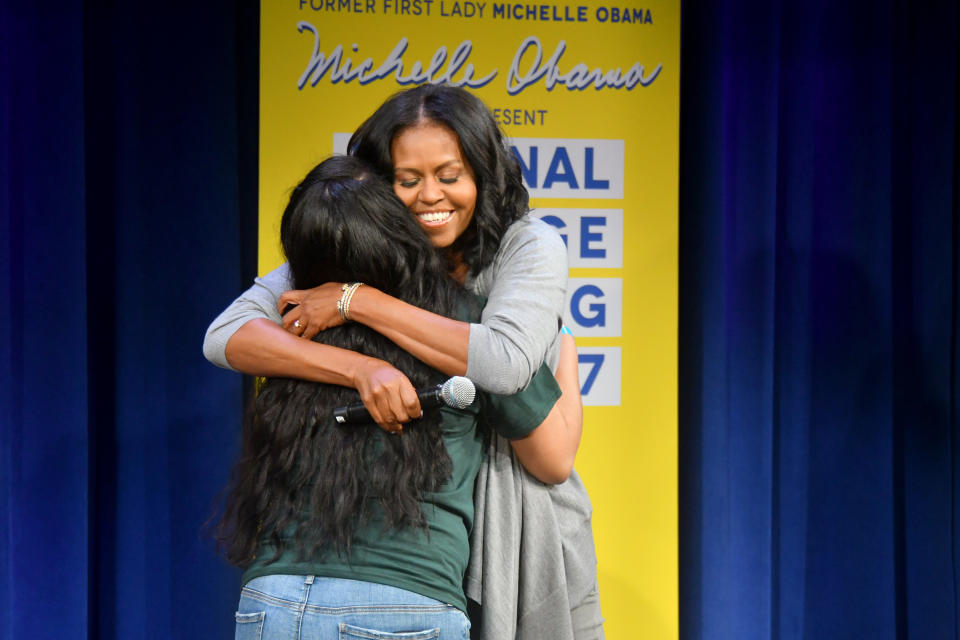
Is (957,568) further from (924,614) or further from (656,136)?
(656,136)

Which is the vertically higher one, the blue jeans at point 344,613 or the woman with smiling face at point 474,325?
the woman with smiling face at point 474,325

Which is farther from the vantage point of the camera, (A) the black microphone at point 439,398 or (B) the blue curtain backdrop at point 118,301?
(B) the blue curtain backdrop at point 118,301

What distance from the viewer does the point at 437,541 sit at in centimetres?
119

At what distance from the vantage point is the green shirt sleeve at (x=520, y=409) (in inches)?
51.3

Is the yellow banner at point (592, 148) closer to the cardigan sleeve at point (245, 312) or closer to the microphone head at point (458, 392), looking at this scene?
the cardigan sleeve at point (245, 312)

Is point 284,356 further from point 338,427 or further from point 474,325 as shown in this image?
point 474,325

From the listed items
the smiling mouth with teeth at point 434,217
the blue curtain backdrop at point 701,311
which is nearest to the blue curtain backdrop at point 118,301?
the blue curtain backdrop at point 701,311

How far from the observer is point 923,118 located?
8.64ft

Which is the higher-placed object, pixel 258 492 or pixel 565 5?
pixel 565 5

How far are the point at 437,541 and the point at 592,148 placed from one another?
57.6 inches

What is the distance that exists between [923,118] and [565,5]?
118cm

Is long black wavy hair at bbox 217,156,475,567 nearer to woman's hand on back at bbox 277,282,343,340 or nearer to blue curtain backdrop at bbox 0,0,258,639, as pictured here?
woman's hand on back at bbox 277,282,343,340

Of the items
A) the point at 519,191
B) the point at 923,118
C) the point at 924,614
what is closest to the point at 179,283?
the point at 519,191

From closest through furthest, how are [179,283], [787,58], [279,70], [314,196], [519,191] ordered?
[314,196] < [519,191] < [279,70] < [179,283] < [787,58]
